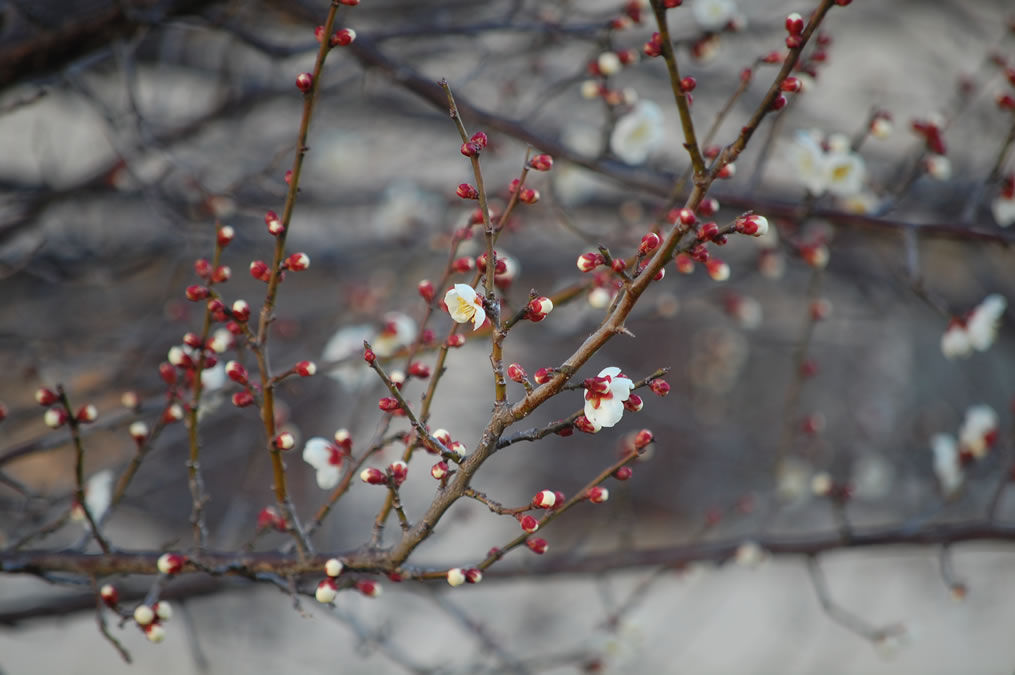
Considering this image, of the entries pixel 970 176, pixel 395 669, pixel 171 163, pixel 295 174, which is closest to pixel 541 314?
pixel 295 174

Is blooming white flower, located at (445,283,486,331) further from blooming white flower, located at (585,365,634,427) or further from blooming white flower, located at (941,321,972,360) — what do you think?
blooming white flower, located at (941,321,972,360)

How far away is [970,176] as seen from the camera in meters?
2.33

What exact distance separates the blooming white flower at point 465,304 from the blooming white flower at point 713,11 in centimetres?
92

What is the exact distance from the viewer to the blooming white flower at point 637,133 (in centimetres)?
131

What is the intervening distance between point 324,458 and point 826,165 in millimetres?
893

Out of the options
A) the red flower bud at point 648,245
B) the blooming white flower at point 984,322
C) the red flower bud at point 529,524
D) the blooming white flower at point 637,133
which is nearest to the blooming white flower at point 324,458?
the red flower bud at point 529,524

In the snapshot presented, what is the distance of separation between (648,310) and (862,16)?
7.95ft

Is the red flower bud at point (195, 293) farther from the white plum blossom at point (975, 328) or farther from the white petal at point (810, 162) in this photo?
the white plum blossom at point (975, 328)

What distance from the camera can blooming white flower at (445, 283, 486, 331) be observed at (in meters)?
0.68

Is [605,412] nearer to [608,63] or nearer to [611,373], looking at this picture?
[611,373]

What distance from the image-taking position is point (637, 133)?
4.37 feet

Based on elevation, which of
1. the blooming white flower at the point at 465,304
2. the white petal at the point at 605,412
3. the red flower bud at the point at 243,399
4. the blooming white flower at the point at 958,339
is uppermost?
the blooming white flower at the point at 465,304

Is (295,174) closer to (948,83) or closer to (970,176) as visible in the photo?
(970,176)

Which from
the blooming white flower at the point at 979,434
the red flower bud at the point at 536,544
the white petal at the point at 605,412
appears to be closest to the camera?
the white petal at the point at 605,412
